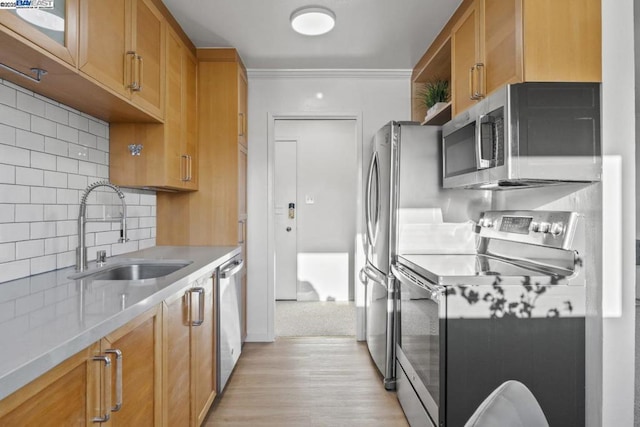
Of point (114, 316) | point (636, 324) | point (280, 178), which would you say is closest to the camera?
point (114, 316)

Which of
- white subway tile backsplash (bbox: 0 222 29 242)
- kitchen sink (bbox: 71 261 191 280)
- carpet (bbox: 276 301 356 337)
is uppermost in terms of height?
white subway tile backsplash (bbox: 0 222 29 242)

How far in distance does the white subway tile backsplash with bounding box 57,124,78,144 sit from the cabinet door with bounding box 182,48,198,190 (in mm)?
812

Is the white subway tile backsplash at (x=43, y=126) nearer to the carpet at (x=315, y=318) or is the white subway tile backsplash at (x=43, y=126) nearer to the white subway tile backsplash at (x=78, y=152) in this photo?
the white subway tile backsplash at (x=78, y=152)

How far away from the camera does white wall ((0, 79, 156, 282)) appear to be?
1561 mm

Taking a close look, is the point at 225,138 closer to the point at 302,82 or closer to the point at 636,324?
the point at 302,82

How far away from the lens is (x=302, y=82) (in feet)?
11.5

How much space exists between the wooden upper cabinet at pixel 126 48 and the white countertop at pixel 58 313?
828 mm

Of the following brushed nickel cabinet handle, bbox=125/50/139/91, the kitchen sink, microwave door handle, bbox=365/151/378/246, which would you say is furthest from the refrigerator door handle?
brushed nickel cabinet handle, bbox=125/50/139/91

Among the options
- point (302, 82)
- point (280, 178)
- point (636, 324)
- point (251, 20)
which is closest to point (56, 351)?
point (636, 324)

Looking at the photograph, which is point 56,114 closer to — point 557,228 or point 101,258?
point 101,258

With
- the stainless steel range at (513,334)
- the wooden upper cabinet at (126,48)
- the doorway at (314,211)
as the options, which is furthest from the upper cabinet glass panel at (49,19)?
the doorway at (314,211)

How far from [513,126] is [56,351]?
1.73 m

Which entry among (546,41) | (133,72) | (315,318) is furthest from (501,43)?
(315,318)

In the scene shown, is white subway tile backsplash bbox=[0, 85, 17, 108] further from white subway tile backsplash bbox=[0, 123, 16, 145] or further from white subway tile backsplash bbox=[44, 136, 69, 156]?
white subway tile backsplash bbox=[44, 136, 69, 156]
